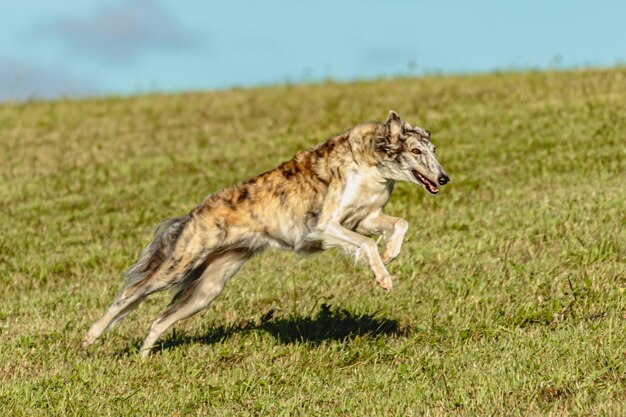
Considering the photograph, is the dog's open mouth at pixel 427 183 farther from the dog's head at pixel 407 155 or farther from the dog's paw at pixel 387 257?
the dog's paw at pixel 387 257

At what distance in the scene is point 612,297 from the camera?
9695 mm

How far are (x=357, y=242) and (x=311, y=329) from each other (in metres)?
1.39

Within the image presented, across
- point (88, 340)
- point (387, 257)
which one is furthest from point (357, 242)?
point (88, 340)

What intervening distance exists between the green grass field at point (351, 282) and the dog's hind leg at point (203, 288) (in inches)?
9.6

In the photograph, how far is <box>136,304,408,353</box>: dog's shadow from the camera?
31.4ft

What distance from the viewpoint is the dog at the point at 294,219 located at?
8.92m

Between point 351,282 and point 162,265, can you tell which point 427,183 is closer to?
point 162,265

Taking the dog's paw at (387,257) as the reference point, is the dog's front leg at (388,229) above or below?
above

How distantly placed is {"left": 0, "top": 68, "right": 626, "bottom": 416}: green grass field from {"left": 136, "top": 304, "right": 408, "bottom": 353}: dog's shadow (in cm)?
3

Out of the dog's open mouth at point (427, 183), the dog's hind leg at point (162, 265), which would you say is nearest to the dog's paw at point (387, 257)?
the dog's open mouth at point (427, 183)

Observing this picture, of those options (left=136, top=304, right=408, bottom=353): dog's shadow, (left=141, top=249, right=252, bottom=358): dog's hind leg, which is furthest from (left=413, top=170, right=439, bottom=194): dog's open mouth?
(left=141, top=249, right=252, bottom=358): dog's hind leg

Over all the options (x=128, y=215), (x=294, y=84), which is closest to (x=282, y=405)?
(x=128, y=215)

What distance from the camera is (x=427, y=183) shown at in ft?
28.9

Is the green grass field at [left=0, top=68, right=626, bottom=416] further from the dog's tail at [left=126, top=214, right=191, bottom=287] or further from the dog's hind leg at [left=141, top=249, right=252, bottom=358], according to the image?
the dog's tail at [left=126, top=214, right=191, bottom=287]
